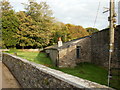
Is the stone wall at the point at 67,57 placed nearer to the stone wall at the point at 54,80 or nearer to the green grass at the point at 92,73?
the green grass at the point at 92,73

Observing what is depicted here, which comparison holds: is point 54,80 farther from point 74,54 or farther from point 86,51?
point 86,51

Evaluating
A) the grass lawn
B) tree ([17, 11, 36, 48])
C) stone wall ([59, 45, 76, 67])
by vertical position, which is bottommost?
the grass lawn

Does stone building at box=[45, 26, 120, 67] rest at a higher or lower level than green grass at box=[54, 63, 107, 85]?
higher

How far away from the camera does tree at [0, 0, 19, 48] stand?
35000 millimetres

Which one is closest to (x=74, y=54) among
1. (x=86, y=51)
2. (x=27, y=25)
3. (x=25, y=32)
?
(x=86, y=51)

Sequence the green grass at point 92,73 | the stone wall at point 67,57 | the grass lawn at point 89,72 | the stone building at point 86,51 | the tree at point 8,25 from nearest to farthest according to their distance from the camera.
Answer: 1. the green grass at point 92,73
2. the grass lawn at point 89,72
3. the stone building at point 86,51
4. the stone wall at point 67,57
5. the tree at point 8,25

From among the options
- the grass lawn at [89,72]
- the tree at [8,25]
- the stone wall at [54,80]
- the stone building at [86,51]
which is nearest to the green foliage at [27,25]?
the tree at [8,25]

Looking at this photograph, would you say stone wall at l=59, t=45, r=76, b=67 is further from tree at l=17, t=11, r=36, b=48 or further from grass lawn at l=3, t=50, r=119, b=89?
tree at l=17, t=11, r=36, b=48

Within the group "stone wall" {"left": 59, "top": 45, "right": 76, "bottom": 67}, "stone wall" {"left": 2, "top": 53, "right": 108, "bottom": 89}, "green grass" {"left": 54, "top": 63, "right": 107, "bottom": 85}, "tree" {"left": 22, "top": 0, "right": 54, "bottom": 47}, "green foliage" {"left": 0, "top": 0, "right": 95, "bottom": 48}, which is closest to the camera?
"stone wall" {"left": 2, "top": 53, "right": 108, "bottom": 89}

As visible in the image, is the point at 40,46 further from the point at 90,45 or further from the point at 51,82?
the point at 51,82

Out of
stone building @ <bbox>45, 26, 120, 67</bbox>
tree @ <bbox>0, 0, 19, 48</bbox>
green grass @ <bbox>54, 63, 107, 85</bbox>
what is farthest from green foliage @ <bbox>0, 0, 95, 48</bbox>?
green grass @ <bbox>54, 63, 107, 85</bbox>

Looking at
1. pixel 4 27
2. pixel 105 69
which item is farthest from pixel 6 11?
pixel 105 69

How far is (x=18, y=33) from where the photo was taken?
35781 millimetres

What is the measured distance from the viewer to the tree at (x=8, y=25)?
3500 cm
